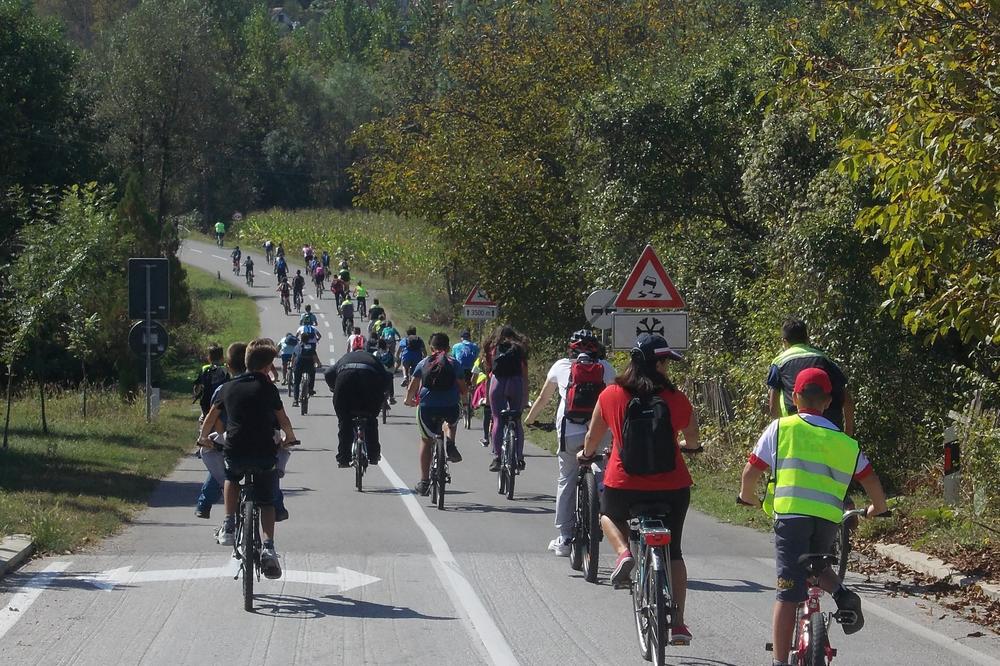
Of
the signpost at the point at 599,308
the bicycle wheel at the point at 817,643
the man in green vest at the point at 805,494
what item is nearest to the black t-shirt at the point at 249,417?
the man in green vest at the point at 805,494

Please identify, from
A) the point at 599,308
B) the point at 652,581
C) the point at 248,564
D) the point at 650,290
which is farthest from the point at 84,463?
the point at 652,581

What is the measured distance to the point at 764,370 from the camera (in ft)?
50.3

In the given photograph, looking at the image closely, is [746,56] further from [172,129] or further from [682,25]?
[172,129]

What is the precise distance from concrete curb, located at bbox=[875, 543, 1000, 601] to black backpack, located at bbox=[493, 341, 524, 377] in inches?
194

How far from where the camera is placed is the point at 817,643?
6043 mm

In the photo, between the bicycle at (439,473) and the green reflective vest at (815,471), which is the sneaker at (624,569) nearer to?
the green reflective vest at (815,471)

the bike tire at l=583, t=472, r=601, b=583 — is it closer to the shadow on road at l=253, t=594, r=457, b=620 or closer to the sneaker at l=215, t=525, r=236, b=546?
the shadow on road at l=253, t=594, r=457, b=620

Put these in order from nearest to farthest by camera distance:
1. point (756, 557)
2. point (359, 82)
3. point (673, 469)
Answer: point (673, 469) → point (756, 557) → point (359, 82)

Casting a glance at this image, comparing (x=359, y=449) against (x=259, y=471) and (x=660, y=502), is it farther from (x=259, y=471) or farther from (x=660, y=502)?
(x=660, y=502)

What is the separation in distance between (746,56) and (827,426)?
15.8 m

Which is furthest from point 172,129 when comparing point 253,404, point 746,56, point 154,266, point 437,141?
point 253,404

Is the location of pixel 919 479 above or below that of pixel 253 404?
below

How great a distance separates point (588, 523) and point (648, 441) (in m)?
2.62

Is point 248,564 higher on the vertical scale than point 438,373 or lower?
lower
